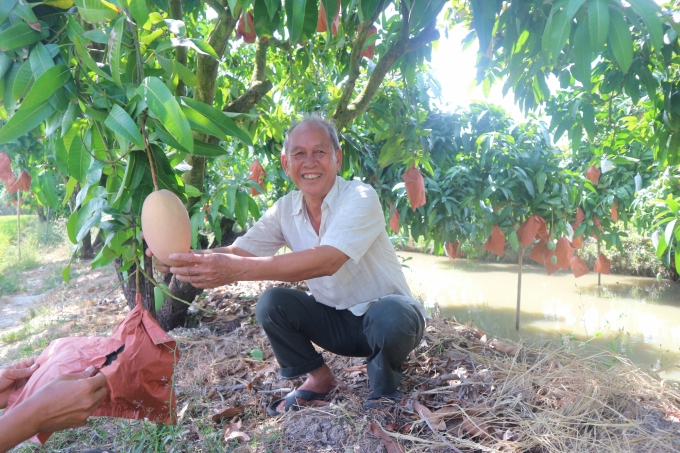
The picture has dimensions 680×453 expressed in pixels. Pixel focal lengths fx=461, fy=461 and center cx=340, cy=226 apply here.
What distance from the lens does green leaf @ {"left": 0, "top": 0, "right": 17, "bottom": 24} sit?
0.98 metres

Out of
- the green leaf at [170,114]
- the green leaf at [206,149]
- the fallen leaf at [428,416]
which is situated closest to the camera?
the green leaf at [170,114]

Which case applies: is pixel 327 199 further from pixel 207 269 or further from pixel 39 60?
pixel 39 60

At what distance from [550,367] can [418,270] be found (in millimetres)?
6430

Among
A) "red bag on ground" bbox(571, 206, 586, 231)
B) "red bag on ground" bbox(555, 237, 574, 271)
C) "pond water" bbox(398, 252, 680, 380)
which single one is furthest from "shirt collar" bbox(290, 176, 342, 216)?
"red bag on ground" bbox(571, 206, 586, 231)

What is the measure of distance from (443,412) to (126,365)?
1032 millimetres

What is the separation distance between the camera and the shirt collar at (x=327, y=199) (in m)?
1.85

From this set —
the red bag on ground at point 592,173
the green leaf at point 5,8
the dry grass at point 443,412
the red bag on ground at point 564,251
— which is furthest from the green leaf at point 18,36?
the red bag on ground at point 592,173

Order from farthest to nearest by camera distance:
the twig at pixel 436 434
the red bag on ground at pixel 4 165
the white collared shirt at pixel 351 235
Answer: the red bag on ground at pixel 4 165
the white collared shirt at pixel 351 235
the twig at pixel 436 434

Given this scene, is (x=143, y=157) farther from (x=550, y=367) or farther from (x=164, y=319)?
(x=164, y=319)

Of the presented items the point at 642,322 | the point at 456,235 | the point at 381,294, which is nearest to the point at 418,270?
the point at 642,322

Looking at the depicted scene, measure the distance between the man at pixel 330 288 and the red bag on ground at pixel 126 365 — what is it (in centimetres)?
47

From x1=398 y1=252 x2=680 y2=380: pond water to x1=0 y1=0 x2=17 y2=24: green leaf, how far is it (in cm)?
323

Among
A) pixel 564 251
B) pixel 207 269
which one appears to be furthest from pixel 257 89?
pixel 564 251

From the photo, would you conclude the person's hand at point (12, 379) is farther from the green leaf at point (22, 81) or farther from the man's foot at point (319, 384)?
the man's foot at point (319, 384)
